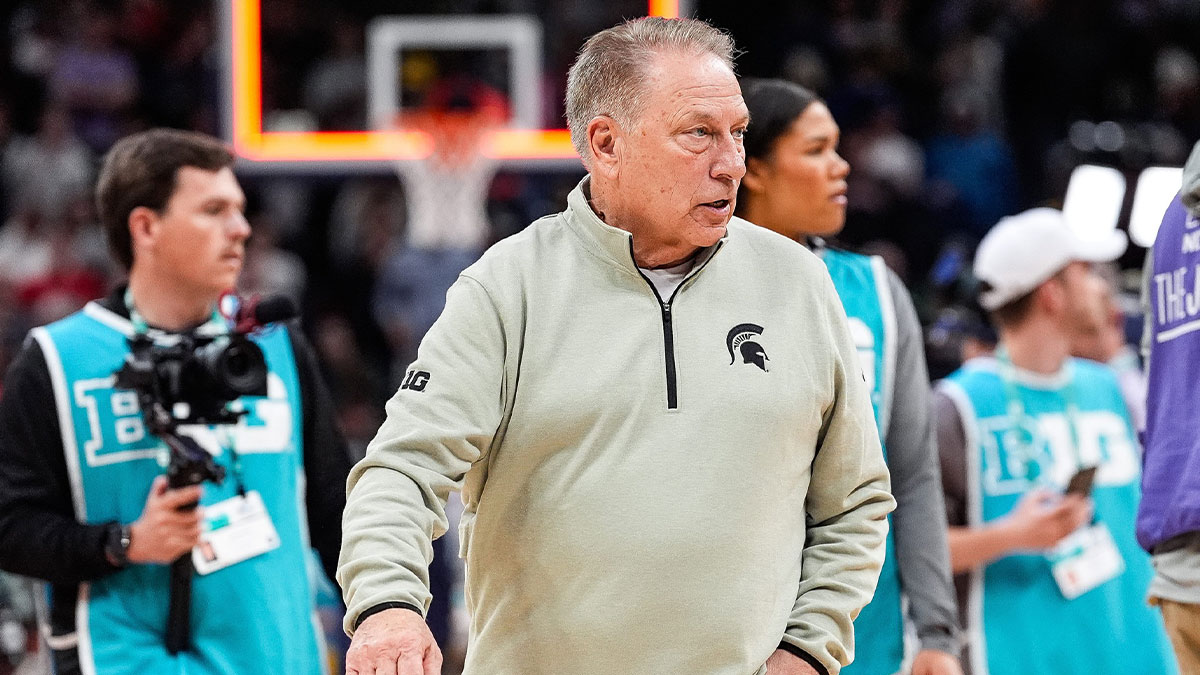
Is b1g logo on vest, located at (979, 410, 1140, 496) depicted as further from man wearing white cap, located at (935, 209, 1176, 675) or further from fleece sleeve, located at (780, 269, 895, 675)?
fleece sleeve, located at (780, 269, 895, 675)

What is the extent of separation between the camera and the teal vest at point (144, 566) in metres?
3.83

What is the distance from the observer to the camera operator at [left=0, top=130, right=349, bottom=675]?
12.4 feet

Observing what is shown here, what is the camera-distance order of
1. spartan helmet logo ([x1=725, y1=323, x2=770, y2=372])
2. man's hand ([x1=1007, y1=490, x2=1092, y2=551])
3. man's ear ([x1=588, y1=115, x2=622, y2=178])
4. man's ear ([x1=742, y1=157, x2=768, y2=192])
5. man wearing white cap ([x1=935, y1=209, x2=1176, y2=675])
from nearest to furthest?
spartan helmet logo ([x1=725, y1=323, x2=770, y2=372]), man's ear ([x1=588, y1=115, x2=622, y2=178]), man's ear ([x1=742, y1=157, x2=768, y2=192]), man's hand ([x1=1007, y1=490, x2=1092, y2=551]), man wearing white cap ([x1=935, y1=209, x2=1176, y2=675])

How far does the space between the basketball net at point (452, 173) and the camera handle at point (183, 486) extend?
6.30 meters

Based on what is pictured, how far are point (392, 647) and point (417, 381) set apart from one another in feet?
1.63

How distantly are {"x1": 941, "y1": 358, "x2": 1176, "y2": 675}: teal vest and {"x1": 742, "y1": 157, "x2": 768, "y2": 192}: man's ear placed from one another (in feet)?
4.29

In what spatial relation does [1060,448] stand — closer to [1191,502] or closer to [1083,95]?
[1191,502]

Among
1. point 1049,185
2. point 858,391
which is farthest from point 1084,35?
point 858,391

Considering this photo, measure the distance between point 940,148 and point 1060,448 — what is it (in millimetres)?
7687

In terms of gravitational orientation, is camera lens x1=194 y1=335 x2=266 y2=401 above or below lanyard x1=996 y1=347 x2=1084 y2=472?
above

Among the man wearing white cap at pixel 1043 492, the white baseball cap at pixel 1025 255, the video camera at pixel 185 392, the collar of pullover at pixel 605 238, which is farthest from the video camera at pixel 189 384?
the white baseball cap at pixel 1025 255

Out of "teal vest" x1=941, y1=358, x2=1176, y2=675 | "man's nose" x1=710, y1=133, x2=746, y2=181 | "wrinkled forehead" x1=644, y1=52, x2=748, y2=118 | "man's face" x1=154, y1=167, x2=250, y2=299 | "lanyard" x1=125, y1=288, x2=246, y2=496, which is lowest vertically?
"teal vest" x1=941, y1=358, x2=1176, y2=675

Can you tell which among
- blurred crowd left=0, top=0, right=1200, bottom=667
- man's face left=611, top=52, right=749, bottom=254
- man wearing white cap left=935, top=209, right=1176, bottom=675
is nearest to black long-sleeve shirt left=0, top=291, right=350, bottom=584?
man's face left=611, top=52, right=749, bottom=254

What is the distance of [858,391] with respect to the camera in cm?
288
